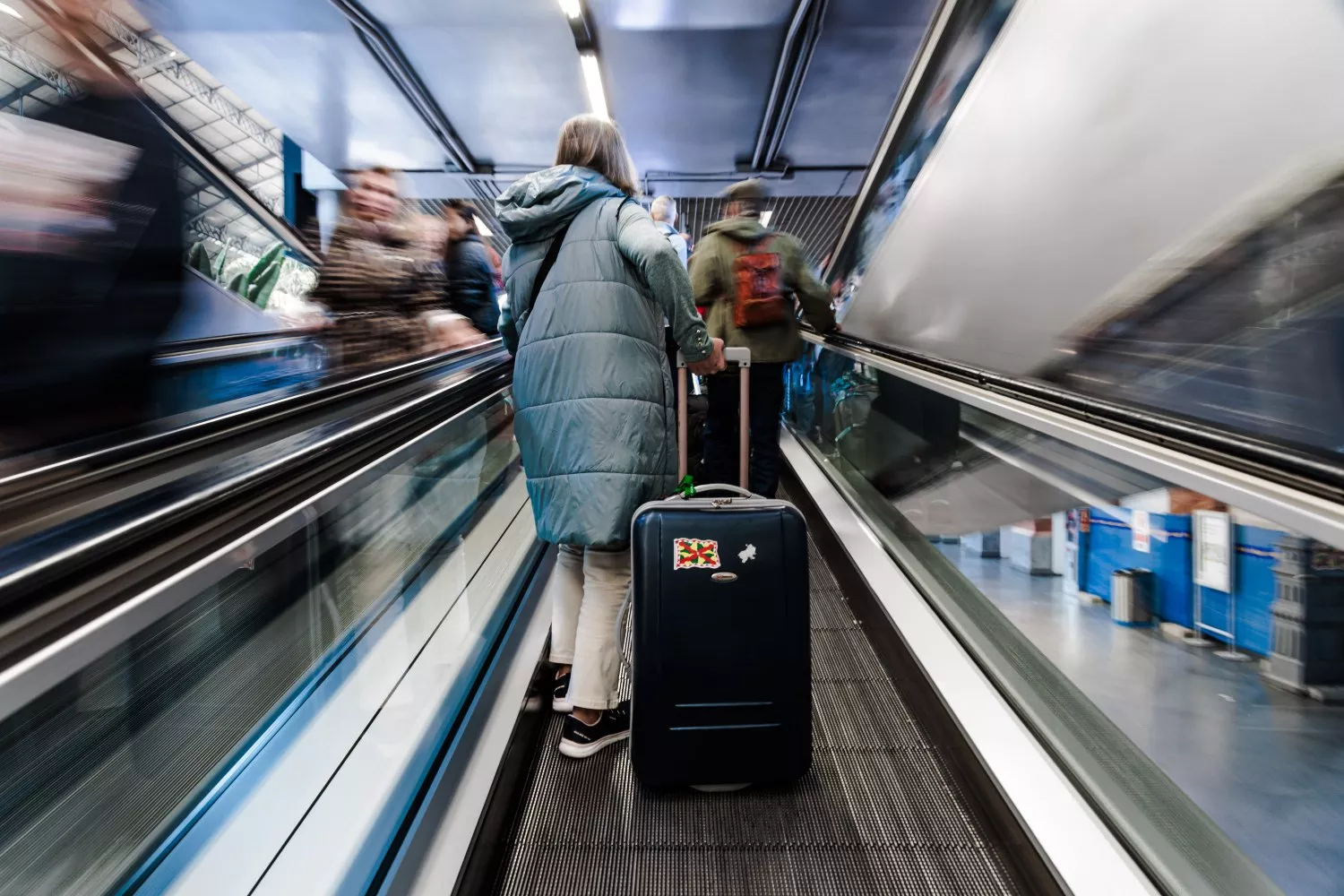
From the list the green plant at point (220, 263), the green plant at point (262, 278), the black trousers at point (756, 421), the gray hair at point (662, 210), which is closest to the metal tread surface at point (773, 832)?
the black trousers at point (756, 421)

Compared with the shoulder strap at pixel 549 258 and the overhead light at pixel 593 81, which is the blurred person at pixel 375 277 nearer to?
the shoulder strap at pixel 549 258

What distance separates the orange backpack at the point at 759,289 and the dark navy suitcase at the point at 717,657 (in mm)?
2041

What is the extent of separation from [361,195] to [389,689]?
7.88ft

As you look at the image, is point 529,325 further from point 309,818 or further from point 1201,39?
point 1201,39

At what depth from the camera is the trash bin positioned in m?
1.59

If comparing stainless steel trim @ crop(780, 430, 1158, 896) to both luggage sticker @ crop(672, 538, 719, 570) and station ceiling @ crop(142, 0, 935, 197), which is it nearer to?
luggage sticker @ crop(672, 538, 719, 570)

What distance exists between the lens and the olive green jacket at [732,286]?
11.9ft

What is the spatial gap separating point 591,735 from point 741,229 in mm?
2595

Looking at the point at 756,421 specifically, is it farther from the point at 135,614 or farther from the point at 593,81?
the point at 593,81

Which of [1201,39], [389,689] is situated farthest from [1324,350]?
[389,689]

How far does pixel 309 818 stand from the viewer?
1.22m

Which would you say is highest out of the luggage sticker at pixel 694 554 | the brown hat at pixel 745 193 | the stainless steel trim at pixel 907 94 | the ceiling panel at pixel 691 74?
the ceiling panel at pixel 691 74

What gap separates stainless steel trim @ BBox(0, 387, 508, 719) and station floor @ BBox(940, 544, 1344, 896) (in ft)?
5.51

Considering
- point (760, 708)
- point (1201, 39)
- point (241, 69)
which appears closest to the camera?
point (760, 708)
